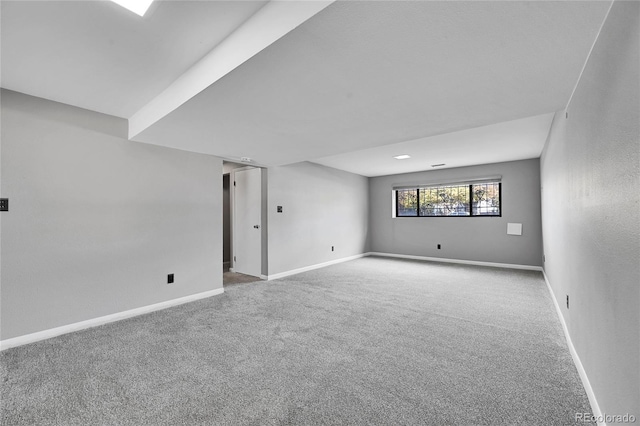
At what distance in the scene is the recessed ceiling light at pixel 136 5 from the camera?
4.58ft

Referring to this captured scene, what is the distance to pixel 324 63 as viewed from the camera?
1620 mm

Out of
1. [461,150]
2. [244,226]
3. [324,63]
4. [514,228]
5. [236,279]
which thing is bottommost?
[236,279]

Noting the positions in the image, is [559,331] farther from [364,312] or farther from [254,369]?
[254,369]

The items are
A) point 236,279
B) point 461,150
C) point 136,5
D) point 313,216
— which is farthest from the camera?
point 313,216

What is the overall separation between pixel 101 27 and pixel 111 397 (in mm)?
2262

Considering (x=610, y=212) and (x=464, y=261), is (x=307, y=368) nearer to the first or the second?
(x=610, y=212)

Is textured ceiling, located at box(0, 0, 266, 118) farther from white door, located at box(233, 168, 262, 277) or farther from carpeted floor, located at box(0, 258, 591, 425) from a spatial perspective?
white door, located at box(233, 168, 262, 277)

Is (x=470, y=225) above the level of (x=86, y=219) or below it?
below

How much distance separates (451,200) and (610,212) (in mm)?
5630

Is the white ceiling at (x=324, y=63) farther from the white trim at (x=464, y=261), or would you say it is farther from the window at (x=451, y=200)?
the white trim at (x=464, y=261)

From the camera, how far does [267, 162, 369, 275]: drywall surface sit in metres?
4.99

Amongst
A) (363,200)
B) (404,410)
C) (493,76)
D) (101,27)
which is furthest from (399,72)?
(363,200)

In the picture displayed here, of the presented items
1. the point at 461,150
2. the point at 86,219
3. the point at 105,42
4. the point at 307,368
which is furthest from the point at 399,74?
the point at 461,150

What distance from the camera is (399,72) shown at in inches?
68.4
